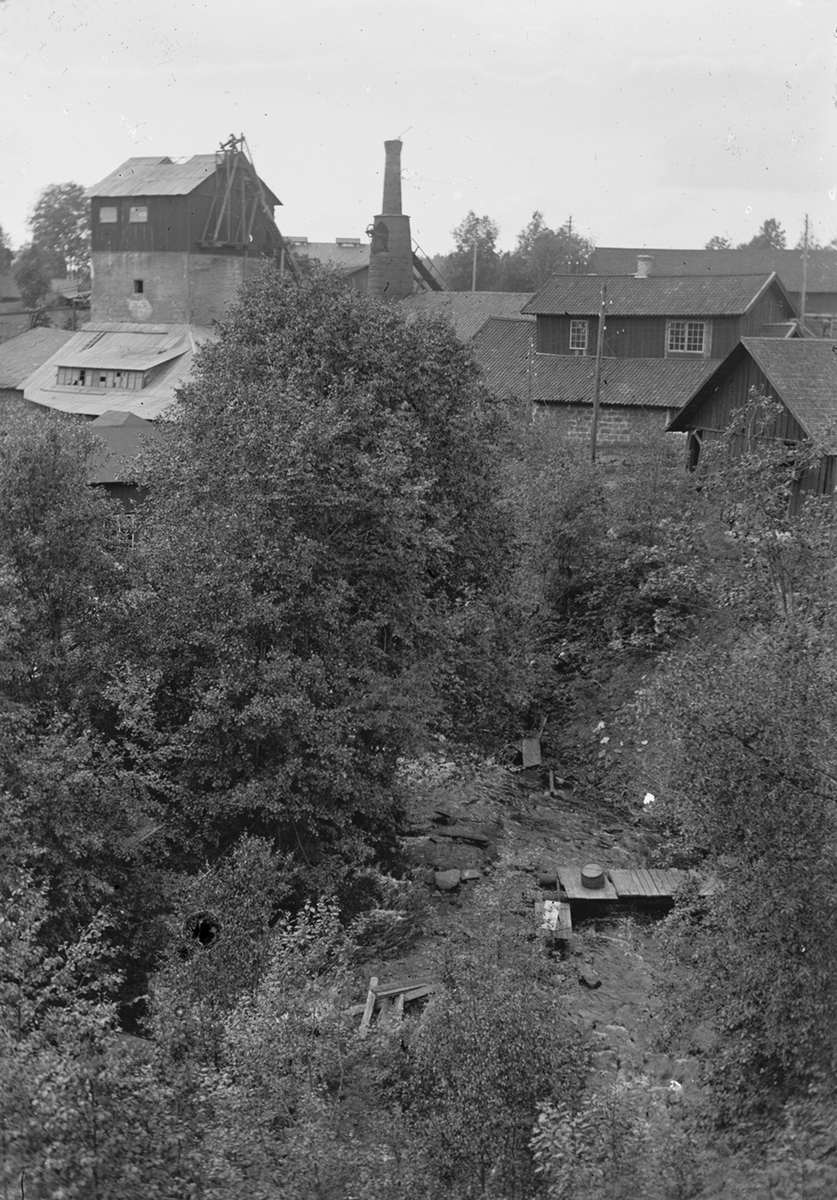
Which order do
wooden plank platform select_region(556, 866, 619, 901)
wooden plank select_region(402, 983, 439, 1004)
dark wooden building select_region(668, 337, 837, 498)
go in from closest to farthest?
1. wooden plank select_region(402, 983, 439, 1004)
2. wooden plank platform select_region(556, 866, 619, 901)
3. dark wooden building select_region(668, 337, 837, 498)

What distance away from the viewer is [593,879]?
17406 millimetres

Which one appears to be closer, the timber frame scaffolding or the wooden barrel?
the wooden barrel

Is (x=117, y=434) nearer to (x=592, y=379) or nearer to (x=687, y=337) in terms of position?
(x=592, y=379)

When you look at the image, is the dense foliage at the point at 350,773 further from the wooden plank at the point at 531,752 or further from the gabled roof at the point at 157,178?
the gabled roof at the point at 157,178

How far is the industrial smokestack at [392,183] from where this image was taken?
51.8 metres

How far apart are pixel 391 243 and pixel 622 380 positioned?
60.4 feet

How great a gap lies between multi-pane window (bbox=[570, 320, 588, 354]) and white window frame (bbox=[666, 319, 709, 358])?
127 inches

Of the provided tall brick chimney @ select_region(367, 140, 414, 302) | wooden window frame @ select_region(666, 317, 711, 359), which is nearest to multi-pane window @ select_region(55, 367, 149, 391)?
tall brick chimney @ select_region(367, 140, 414, 302)

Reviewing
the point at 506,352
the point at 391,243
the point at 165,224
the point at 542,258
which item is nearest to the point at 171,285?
the point at 165,224

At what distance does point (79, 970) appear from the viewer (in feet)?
43.1

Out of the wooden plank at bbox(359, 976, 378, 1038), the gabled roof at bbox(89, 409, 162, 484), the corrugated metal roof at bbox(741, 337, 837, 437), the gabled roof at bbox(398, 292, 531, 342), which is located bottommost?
the wooden plank at bbox(359, 976, 378, 1038)

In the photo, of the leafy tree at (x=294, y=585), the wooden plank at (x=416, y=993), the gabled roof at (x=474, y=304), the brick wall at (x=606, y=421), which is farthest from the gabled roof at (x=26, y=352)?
the wooden plank at (x=416, y=993)

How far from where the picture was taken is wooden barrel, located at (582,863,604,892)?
1741cm

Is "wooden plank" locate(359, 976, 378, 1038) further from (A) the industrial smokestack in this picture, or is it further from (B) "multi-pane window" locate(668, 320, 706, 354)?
(A) the industrial smokestack
